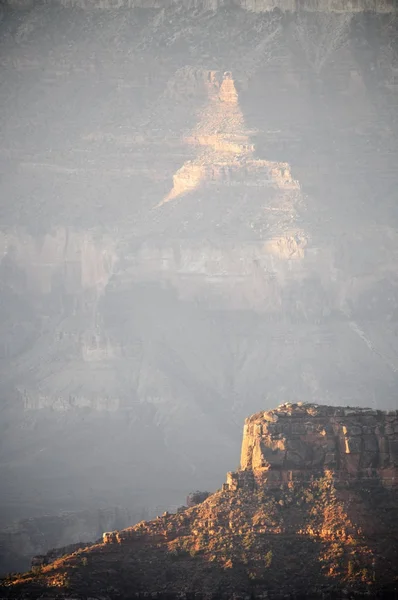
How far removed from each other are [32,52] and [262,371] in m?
33.5

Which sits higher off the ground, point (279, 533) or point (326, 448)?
point (326, 448)

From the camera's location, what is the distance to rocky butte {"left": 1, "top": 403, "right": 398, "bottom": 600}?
7662 centimetres

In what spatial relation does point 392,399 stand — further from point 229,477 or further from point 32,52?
point 229,477

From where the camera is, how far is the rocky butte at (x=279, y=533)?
76625 millimetres

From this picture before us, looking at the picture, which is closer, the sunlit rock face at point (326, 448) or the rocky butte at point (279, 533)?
the rocky butte at point (279, 533)

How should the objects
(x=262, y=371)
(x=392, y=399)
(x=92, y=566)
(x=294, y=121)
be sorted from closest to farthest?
(x=92, y=566) < (x=392, y=399) < (x=262, y=371) < (x=294, y=121)

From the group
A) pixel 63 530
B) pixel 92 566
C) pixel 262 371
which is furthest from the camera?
pixel 262 371

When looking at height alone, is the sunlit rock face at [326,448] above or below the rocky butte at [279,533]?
above

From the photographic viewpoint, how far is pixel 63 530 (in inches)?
5089

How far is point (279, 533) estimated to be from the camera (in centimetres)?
7956

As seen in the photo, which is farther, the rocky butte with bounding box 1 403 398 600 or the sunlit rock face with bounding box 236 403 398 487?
the sunlit rock face with bounding box 236 403 398 487

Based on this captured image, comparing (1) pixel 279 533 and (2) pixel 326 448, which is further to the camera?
(2) pixel 326 448

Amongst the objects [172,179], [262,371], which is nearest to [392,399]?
[262,371]

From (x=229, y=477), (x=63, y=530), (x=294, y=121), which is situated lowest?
(x=63, y=530)
